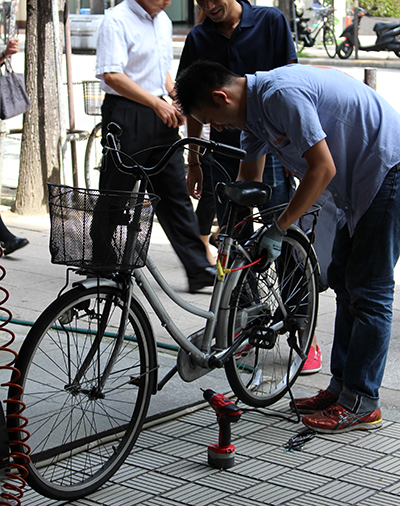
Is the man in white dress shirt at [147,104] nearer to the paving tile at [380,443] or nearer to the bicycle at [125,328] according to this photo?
the bicycle at [125,328]

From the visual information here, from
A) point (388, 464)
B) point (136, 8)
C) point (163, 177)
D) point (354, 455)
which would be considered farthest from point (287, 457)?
point (136, 8)

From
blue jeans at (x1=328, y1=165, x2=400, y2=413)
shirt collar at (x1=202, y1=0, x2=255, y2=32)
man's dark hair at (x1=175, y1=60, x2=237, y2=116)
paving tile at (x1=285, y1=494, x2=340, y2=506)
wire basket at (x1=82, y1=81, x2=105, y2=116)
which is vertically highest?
shirt collar at (x1=202, y1=0, x2=255, y2=32)

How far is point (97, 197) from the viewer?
2.58 m

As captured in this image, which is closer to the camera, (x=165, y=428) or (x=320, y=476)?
(x=320, y=476)

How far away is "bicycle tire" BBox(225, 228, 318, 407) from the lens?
136 inches

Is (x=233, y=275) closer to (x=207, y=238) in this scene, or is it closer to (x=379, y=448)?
(x=379, y=448)

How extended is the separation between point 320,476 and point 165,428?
2.51 feet

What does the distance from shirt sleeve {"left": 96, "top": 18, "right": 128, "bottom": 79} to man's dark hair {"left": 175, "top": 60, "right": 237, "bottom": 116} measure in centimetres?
197

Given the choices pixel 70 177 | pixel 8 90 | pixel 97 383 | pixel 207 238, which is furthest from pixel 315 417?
pixel 70 177

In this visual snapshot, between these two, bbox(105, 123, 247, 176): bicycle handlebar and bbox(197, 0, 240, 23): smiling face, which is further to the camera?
bbox(197, 0, 240, 23): smiling face

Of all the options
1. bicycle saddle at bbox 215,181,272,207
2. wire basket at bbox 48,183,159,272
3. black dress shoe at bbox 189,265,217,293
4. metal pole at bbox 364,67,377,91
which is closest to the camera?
wire basket at bbox 48,183,159,272

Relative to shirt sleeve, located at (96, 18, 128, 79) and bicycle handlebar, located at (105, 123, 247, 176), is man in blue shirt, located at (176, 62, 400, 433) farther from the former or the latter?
shirt sleeve, located at (96, 18, 128, 79)

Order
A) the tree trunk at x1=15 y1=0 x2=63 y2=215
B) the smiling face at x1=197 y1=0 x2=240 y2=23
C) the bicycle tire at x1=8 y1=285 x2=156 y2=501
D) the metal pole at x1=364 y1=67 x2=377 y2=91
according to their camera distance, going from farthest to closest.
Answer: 1. the tree trunk at x1=15 y1=0 x2=63 y2=215
2. the metal pole at x1=364 y1=67 x2=377 y2=91
3. the smiling face at x1=197 y1=0 x2=240 y2=23
4. the bicycle tire at x1=8 y1=285 x2=156 y2=501

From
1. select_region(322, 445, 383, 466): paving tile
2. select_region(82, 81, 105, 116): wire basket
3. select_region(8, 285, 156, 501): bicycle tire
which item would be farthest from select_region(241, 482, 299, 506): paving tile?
select_region(82, 81, 105, 116): wire basket
